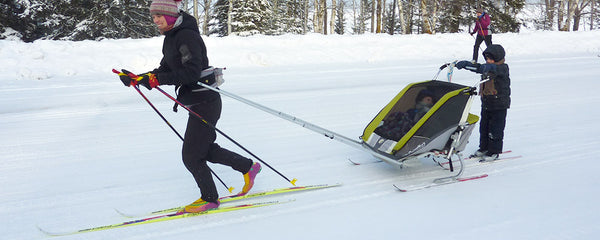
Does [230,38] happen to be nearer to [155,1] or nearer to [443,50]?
[443,50]

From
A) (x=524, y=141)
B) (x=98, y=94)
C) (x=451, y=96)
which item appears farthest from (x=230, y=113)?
(x=524, y=141)

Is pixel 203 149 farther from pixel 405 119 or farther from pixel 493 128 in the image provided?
pixel 493 128

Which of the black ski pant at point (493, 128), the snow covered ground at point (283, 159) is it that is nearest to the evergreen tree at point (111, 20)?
the snow covered ground at point (283, 159)

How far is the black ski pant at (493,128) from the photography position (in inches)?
173

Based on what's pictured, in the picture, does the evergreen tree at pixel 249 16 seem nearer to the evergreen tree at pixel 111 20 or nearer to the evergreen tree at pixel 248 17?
the evergreen tree at pixel 248 17

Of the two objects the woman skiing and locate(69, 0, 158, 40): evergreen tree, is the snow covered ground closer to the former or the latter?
the woman skiing

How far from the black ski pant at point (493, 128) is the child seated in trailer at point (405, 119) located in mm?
923

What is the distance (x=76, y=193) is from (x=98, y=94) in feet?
14.0

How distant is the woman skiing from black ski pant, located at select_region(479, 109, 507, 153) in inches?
107

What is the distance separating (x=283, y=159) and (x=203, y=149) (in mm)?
1709

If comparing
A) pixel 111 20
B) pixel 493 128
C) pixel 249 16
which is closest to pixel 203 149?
pixel 493 128

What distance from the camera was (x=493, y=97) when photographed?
4289 mm

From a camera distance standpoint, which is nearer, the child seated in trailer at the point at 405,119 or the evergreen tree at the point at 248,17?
the child seated in trailer at the point at 405,119

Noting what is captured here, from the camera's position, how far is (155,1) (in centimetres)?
282
